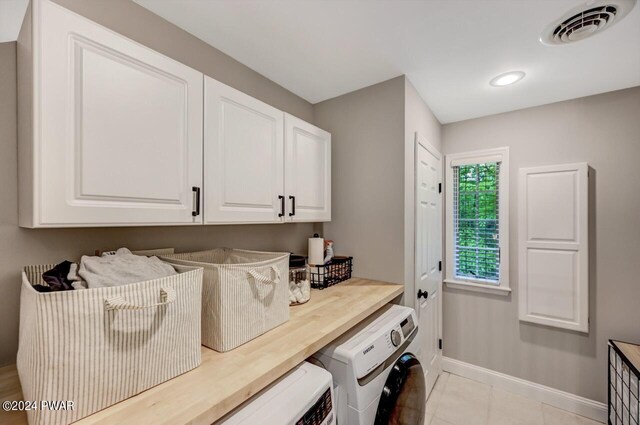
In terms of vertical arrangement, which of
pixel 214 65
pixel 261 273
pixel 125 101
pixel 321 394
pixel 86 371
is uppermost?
pixel 214 65

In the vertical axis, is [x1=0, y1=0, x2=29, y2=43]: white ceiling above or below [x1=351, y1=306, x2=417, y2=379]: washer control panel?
above

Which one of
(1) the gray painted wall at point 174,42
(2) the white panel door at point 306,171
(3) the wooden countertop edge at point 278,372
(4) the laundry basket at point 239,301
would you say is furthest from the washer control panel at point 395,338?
(1) the gray painted wall at point 174,42

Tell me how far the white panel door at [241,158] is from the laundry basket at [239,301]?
31 centimetres

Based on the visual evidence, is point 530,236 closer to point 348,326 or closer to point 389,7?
point 348,326

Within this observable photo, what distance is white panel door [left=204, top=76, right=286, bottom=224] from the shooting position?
4.01 ft

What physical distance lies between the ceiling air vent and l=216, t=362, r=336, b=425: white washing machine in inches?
76.8

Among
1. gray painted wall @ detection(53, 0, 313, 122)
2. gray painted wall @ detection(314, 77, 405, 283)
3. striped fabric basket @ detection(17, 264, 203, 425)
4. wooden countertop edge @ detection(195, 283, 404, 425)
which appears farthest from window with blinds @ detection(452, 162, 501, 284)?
striped fabric basket @ detection(17, 264, 203, 425)

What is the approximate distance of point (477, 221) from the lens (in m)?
2.59

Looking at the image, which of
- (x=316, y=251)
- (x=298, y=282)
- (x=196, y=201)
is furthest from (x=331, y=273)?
(x=196, y=201)

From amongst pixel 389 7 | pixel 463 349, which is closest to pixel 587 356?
pixel 463 349

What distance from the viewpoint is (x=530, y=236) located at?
229 cm

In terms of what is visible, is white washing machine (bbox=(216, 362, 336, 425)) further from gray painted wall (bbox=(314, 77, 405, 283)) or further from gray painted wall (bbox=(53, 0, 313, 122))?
gray painted wall (bbox=(53, 0, 313, 122))

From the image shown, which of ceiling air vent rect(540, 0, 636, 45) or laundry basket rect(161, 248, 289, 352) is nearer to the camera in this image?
laundry basket rect(161, 248, 289, 352)

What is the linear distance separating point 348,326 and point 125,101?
1281mm
